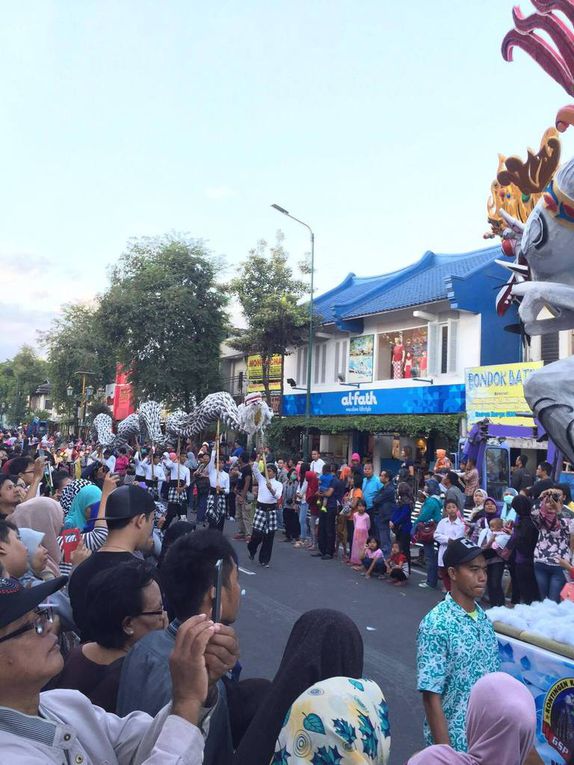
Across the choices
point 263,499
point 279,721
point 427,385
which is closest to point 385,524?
point 263,499

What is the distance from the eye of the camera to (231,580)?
2295 mm

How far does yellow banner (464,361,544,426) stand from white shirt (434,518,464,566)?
622 centimetres

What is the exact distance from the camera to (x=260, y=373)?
2809 centimetres

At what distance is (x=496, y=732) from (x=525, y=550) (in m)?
5.80

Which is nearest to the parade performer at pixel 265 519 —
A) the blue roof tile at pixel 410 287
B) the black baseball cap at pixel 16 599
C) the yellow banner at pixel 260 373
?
the black baseball cap at pixel 16 599

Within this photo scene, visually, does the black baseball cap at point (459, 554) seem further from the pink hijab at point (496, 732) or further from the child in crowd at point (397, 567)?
the child in crowd at point (397, 567)

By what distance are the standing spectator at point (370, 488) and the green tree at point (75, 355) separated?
83.7 feet

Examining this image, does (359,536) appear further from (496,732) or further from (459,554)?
(496,732)

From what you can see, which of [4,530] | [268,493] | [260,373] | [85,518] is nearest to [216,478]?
Result: [268,493]

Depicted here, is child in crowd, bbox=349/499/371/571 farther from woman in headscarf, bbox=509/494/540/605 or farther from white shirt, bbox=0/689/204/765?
A: white shirt, bbox=0/689/204/765

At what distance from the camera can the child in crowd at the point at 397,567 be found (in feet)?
29.6

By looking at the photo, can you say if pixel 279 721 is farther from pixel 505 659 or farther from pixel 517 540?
pixel 517 540

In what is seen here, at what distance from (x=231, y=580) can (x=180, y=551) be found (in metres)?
0.24

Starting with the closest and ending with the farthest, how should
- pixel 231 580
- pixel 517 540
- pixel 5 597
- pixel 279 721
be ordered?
1. pixel 5 597
2. pixel 279 721
3. pixel 231 580
4. pixel 517 540
